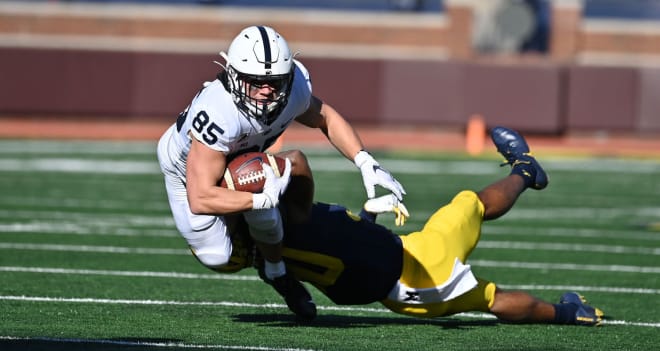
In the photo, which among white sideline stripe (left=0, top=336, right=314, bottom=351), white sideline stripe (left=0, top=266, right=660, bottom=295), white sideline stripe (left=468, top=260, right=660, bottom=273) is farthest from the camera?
white sideline stripe (left=468, top=260, right=660, bottom=273)

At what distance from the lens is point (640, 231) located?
35.0 feet

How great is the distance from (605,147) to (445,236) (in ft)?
55.8

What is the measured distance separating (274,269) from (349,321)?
61 cm

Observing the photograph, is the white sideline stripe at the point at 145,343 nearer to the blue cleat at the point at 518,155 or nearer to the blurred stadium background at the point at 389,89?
the blue cleat at the point at 518,155

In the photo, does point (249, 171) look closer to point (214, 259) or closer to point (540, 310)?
point (214, 259)

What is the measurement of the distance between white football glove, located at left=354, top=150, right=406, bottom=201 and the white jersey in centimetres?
38

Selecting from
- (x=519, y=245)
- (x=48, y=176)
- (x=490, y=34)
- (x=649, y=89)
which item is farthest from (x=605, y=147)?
(x=519, y=245)

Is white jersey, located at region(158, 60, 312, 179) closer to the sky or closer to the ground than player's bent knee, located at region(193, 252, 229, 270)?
closer to the sky

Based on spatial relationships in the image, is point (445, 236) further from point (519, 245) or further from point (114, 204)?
point (114, 204)

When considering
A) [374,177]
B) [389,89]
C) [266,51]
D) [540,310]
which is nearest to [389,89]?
[389,89]

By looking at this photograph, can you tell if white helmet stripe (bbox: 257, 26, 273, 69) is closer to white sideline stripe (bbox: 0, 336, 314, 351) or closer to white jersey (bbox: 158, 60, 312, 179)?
white jersey (bbox: 158, 60, 312, 179)

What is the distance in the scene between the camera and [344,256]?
19.8 ft

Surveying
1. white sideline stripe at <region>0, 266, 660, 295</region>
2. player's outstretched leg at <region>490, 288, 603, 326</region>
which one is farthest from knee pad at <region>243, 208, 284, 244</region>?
white sideline stripe at <region>0, 266, 660, 295</region>

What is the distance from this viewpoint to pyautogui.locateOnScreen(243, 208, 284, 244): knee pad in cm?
572
